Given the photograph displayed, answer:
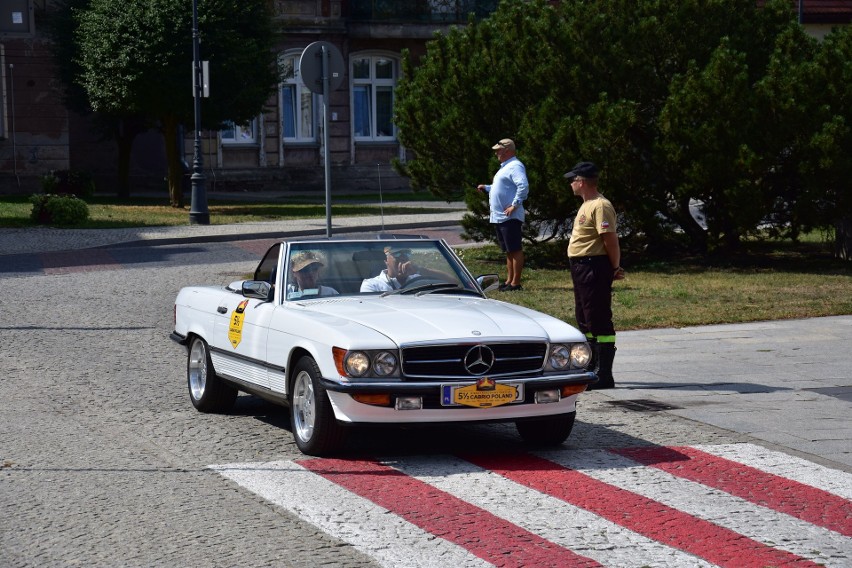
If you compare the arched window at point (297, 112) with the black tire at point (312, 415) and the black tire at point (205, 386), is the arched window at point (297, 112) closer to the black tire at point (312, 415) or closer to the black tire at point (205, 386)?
the black tire at point (205, 386)

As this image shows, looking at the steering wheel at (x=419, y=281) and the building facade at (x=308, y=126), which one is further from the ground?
the building facade at (x=308, y=126)

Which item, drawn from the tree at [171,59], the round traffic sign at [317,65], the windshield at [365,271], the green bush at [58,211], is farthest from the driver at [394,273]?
the tree at [171,59]

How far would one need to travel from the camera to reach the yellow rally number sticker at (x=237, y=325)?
9414mm

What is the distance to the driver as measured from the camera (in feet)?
30.6

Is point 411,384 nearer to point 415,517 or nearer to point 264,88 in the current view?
point 415,517

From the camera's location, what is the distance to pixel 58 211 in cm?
2820

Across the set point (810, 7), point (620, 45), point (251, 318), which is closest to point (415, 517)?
point (251, 318)

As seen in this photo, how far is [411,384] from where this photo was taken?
7.95 m

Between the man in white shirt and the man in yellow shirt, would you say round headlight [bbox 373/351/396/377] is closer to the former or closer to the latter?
the man in yellow shirt

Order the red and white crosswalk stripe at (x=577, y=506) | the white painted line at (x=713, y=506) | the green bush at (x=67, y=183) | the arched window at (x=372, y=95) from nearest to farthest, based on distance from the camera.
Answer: the red and white crosswalk stripe at (x=577, y=506)
the white painted line at (x=713, y=506)
the green bush at (x=67, y=183)
the arched window at (x=372, y=95)

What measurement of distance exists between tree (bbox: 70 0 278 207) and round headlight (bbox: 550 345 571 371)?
25950mm

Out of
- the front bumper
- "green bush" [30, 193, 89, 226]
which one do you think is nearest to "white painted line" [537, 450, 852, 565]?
the front bumper

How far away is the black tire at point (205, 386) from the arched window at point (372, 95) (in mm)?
37678

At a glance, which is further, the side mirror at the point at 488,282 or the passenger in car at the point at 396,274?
the side mirror at the point at 488,282
